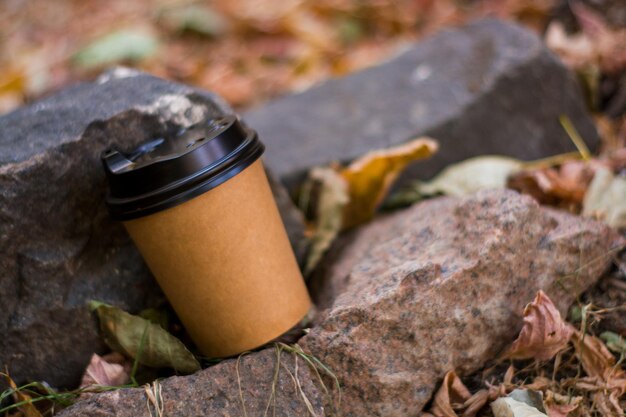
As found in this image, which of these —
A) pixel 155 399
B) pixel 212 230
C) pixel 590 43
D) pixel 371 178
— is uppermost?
pixel 212 230

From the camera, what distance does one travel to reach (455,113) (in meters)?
1.98

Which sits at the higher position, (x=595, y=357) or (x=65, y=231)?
(x=65, y=231)

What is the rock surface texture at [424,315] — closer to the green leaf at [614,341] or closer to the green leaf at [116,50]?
the green leaf at [614,341]

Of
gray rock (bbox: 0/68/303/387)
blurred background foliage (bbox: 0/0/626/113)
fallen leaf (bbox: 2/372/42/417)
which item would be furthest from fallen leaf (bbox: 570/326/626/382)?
blurred background foliage (bbox: 0/0/626/113)

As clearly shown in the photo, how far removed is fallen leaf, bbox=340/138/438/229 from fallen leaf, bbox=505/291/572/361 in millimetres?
544

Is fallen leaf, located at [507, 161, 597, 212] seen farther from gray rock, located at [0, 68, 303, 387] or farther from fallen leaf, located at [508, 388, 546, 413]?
gray rock, located at [0, 68, 303, 387]

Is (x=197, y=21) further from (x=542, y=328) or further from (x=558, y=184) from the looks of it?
(x=542, y=328)

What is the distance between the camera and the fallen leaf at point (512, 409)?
46.0 inches

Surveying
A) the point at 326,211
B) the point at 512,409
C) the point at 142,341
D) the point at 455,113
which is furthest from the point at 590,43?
the point at 142,341

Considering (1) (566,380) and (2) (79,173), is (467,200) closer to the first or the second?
(1) (566,380)

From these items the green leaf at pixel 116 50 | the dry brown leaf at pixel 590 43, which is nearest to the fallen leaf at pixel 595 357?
the dry brown leaf at pixel 590 43

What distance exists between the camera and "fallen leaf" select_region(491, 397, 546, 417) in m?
1.17

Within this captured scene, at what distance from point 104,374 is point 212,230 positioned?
15.7 inches

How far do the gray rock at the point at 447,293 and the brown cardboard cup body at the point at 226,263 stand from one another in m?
0.12
